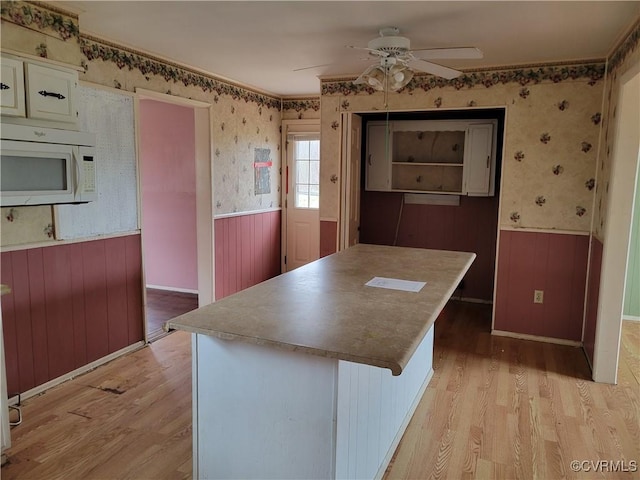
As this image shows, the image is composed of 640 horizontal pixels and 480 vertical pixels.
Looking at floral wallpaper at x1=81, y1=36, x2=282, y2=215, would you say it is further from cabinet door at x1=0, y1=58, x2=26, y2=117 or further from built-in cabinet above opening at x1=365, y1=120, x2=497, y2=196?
built-in cabinet above opening at x1=365, y1=120, x2=497, y2=196

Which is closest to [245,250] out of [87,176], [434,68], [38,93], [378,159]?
[378,159]

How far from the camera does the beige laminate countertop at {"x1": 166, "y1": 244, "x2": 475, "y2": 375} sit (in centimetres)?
155

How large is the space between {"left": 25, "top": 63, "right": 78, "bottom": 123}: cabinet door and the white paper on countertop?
6.38 feet

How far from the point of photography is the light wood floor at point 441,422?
2.32 metres

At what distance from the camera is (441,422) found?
2.75 meters

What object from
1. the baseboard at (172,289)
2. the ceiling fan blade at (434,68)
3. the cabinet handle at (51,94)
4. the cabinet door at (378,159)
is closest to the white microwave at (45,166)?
the cabinet handle at (51,94)

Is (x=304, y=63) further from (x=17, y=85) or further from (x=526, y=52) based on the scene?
(x=17, y=85)

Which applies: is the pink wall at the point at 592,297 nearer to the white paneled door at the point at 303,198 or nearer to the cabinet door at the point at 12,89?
the white paneled door at the point at 303,198

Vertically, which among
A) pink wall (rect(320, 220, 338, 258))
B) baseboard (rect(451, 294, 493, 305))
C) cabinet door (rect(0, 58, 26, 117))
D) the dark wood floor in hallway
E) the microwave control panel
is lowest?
the dark wood floor in hallway

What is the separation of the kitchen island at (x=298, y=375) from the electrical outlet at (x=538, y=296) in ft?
7.43

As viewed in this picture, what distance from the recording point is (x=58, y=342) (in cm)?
310

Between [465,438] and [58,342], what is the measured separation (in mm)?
2610

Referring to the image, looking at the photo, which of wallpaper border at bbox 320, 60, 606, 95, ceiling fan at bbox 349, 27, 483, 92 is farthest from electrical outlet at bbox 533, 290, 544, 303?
ceiling fan at bbox 349, 27, 483, 92

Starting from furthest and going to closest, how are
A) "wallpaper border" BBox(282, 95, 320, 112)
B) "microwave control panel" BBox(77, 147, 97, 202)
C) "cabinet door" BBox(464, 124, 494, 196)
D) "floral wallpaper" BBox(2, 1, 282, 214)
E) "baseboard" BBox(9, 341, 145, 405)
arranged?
"wallpaper border" BBox(282, 95, 320, 112)
"cabinet door" BBox(464, 124, 494, 196)
"baseboard" BBox(9, 341, 145, 405)
"microwave control panel" BBox(77, 147, 97, 202)
"floral wallpaper" BBox(2, 1, 282, 214)
